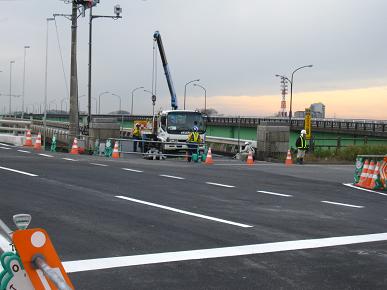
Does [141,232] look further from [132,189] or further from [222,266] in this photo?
[132,189]

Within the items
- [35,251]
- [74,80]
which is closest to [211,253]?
[35,251]

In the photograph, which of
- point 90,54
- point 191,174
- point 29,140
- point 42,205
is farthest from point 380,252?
point 90,54

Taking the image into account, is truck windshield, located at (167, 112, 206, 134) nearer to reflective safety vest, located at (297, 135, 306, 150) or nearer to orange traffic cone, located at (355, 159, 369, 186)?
reflective safety vest, located at (297, 135, 306, 150)

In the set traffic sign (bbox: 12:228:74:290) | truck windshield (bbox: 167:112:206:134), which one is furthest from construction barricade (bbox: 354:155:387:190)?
traffic sign (bbox: 12:228:74:290)

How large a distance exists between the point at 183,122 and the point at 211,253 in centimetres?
2361

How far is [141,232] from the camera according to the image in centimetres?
839

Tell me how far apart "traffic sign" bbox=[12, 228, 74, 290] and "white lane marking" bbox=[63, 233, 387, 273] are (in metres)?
2.66

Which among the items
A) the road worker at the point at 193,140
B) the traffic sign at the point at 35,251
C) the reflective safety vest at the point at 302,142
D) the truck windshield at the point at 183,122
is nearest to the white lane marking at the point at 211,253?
the traffic sign at the point at 35,251

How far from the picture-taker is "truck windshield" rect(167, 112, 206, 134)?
99.7 ft

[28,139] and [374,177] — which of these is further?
[28,139]

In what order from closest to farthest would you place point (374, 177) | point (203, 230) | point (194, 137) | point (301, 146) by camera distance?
1. point (203, 230)
2. point (374, 177)
3. point (301, 146)
4. point (194, 137)

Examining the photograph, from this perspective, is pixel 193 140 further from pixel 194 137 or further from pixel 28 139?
pixel 28 139

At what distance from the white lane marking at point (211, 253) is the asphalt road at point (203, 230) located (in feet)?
0.04

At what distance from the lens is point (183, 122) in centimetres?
3059
